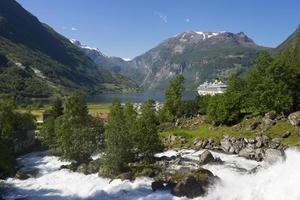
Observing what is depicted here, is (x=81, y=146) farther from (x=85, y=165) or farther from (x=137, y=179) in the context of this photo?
(x=137, y=179)

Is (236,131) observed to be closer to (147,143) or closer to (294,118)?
(294,118)

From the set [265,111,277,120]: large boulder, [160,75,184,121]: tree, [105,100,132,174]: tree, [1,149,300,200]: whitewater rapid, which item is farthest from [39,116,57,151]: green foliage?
[265,111,277,120]: large boulder

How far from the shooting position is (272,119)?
10725cm

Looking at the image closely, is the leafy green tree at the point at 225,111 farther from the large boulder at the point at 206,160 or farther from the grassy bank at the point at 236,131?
the large boulder at the point at 206,160

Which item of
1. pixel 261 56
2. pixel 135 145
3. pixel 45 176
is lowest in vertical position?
pixel 45 176

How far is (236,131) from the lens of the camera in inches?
4301

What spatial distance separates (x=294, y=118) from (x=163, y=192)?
51593mm

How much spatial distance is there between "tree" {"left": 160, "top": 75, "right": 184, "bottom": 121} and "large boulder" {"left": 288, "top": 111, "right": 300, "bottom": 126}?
47269 millimetres

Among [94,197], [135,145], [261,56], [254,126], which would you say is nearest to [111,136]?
[135,145]

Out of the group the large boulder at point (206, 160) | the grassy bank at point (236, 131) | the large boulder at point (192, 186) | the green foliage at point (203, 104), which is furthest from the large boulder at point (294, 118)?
the large boulder at point (192, 186)

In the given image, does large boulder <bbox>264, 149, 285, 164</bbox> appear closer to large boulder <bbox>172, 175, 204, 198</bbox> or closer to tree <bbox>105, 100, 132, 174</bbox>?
large boulder <bbox>172, 175, 204, 198</bbox>

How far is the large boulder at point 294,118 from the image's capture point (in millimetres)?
98188

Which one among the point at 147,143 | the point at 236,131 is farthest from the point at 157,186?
the point at 236,131

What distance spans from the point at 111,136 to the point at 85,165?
914 cm
